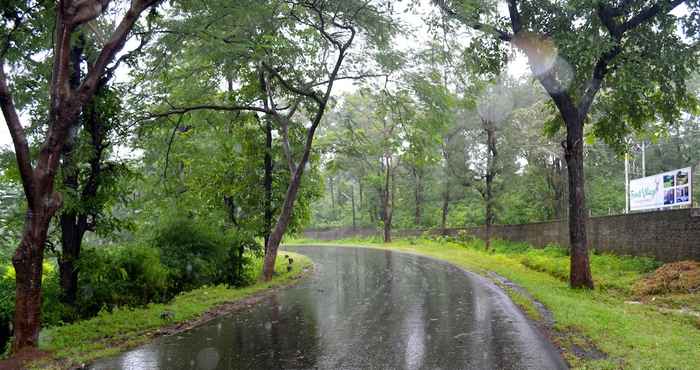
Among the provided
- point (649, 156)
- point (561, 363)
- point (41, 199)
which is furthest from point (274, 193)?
point (649, 156)

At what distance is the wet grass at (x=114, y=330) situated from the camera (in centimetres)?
729

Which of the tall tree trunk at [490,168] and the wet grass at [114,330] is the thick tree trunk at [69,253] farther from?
the tall tree trunk at [490,168]

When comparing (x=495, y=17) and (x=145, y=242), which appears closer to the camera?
(x=145, y=242)

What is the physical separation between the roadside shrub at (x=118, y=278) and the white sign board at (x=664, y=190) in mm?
15835

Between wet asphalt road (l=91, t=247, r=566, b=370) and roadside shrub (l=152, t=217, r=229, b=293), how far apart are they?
7.76ft

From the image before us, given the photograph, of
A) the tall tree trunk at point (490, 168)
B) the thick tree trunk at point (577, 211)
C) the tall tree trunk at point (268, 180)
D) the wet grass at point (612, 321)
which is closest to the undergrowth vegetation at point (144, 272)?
the tall tree trunk at point (268, 180)

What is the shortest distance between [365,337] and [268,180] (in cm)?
1220

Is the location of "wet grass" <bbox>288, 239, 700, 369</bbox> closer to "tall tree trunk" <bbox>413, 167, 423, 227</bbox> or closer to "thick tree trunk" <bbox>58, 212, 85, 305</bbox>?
"thick tree trunk" <bbox>58, 212, 85, 305</bbox>

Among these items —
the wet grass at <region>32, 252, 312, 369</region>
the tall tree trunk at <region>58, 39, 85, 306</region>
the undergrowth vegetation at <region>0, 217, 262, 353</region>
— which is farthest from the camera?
the tall tree trunk at <region>58, 39, 85, 306</region>

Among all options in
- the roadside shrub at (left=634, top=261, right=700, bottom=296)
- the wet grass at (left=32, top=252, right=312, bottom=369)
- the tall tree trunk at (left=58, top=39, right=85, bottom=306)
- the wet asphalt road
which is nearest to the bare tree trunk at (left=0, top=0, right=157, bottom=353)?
the wet grass at (left=32, top=252, right=312, bottom=369)

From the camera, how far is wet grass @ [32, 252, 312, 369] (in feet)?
23.9

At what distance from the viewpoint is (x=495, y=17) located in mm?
14711

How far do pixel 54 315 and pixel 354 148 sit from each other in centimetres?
1320

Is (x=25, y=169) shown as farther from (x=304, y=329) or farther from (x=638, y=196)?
(x=638, y=196)
